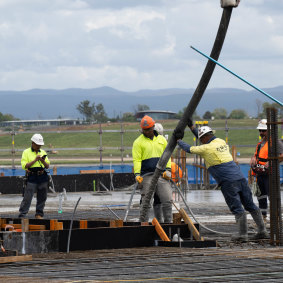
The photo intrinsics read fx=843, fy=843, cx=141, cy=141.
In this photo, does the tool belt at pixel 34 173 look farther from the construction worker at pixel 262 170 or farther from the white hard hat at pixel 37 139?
the construction worker at pixel 262 170

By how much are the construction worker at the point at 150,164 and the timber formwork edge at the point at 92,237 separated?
962mm

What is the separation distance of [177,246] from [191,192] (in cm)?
1380

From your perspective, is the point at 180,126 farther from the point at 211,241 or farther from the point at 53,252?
the point at 53,252

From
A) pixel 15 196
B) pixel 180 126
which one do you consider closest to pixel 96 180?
pixel 15 196

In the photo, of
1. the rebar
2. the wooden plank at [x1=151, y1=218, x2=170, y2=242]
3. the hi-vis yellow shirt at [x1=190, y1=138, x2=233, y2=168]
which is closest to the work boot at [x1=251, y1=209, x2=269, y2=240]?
the rebar

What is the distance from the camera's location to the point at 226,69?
1147 cm

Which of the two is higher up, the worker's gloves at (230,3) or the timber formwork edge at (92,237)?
the worker's gloves at (230,3)

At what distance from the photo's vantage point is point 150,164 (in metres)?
12.6

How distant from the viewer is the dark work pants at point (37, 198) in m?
15.3

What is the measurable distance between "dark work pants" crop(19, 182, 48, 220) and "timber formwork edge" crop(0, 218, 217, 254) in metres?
3.42

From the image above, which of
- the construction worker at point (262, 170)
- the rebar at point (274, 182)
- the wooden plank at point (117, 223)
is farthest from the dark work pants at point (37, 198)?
the rebar at point (274, 182)

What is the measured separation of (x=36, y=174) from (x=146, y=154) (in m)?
3.64

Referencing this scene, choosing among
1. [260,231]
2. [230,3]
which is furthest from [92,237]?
[230,3]

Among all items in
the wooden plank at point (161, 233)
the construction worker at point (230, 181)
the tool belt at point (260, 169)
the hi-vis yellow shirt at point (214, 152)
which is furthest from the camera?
the tool belt at point (260, 169)
